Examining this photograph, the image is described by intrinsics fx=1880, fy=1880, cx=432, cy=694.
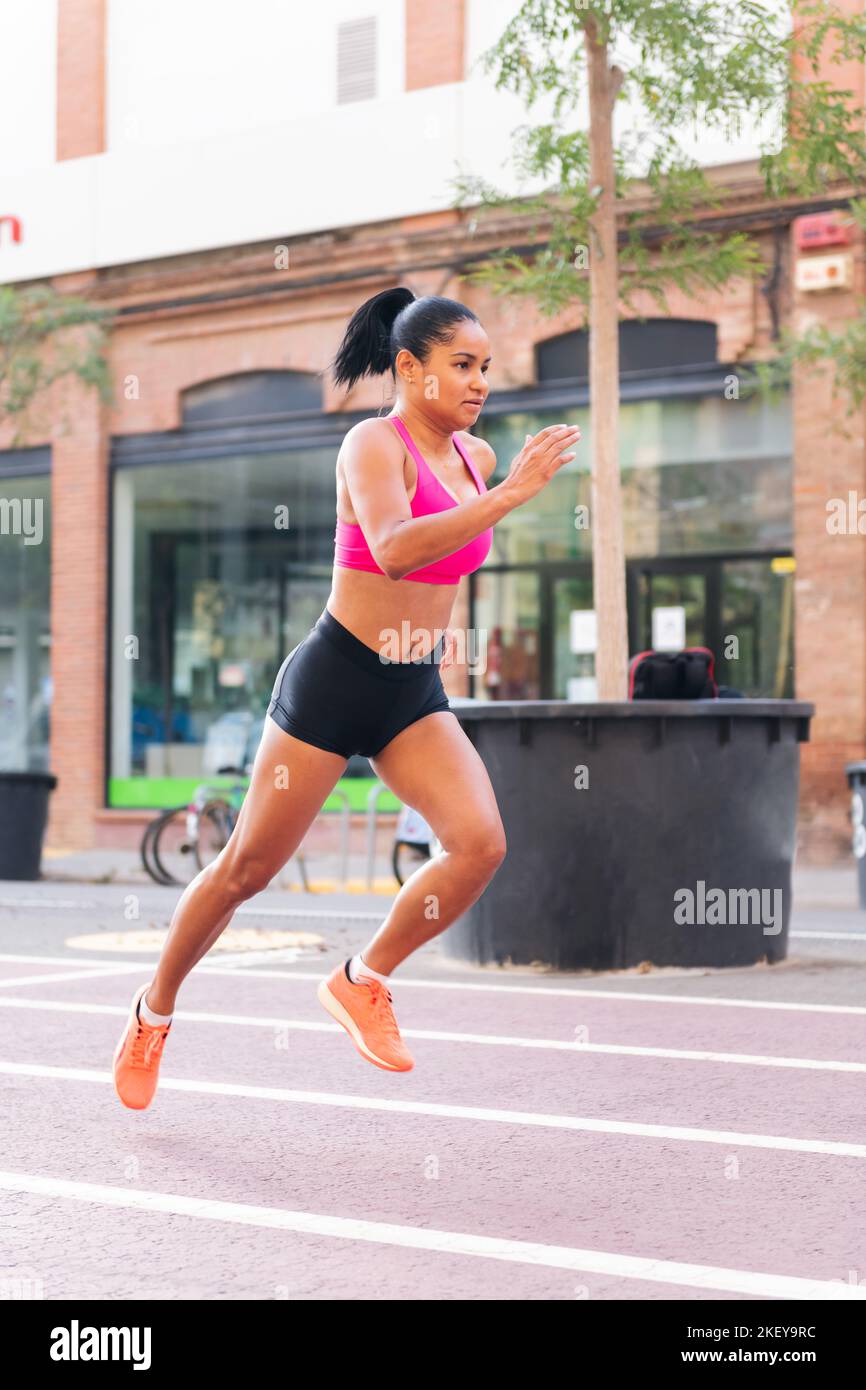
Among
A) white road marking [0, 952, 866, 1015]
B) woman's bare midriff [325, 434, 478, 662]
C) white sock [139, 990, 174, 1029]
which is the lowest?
white road marking [0, 952, 866, 1015]

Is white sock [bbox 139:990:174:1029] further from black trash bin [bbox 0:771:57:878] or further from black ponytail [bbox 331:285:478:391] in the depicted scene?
black trash bin [bbox 0:771:57:878]

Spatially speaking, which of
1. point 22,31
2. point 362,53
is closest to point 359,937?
point 362,53

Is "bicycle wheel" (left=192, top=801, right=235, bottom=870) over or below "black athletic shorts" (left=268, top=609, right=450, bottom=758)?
below

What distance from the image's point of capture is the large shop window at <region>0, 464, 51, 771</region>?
69.5ft

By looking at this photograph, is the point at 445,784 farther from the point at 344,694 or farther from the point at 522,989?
the point at 522,989

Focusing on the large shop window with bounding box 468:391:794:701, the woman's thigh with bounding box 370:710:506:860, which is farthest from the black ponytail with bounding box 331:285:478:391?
the large shop window with bounding box 468:391:794:701

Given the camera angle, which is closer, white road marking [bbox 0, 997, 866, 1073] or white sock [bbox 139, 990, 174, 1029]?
white sock [bbox 139, 990, 174, 1029]

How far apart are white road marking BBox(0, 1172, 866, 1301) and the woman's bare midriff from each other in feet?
4.66

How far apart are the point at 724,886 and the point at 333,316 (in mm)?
11681

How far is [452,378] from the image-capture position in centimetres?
475

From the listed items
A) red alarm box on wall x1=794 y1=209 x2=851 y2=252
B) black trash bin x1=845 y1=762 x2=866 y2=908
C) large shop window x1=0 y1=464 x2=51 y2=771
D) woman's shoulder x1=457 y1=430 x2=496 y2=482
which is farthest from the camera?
large shop window x1=0 y1=464 x2=51 y2=771

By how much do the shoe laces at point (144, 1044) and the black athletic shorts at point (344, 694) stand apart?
0.89m

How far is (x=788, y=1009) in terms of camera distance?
7.38 metres
